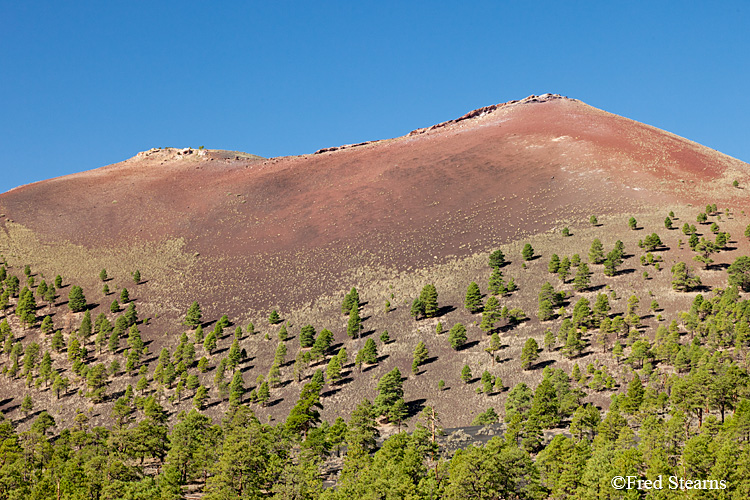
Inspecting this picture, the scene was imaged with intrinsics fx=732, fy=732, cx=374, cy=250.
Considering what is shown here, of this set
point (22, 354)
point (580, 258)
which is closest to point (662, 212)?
→ point (580, 258)

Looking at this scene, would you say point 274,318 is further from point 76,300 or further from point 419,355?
point 76,300

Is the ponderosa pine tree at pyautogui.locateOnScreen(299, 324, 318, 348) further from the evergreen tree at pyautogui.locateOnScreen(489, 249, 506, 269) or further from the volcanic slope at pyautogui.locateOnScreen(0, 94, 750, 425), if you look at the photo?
the evergreen tree at pyautogui.locateOnScreen(489, 249, 506, 269)

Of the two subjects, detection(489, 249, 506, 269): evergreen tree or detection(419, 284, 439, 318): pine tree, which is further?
detection(489, 249, 506, 269): evergreen tree

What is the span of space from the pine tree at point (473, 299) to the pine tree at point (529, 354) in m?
17.5

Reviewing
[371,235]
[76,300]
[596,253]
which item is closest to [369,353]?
[596,253]

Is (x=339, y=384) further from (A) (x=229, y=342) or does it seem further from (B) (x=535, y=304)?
(B) (x=535, y=304)

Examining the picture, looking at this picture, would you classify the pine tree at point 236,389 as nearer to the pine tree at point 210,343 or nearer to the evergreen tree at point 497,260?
the pine tree at point 210,343

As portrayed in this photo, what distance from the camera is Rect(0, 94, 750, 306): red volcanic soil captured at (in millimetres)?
141625

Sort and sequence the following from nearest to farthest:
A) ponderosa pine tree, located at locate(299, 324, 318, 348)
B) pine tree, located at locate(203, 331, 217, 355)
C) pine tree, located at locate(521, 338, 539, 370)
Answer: pine tree, located at locate(521, 338, 539, 370)
ponderosa pine tree, located at locate(299, 324, 318, 348)
pine tree, located at locate(203, 331, 217, 355)

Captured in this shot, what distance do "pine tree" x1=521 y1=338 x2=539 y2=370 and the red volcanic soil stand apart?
40193 millimetres

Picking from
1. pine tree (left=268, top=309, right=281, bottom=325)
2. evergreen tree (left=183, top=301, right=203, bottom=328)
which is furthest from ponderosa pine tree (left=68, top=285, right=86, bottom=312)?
pine tree (left=268, top=309, right=281, bottom=325)

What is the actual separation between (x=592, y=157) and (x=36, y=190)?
14430 cm

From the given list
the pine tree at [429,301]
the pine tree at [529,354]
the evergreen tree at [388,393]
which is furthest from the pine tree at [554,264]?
the evergreen tree at [388,393]

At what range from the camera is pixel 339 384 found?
101438mm
